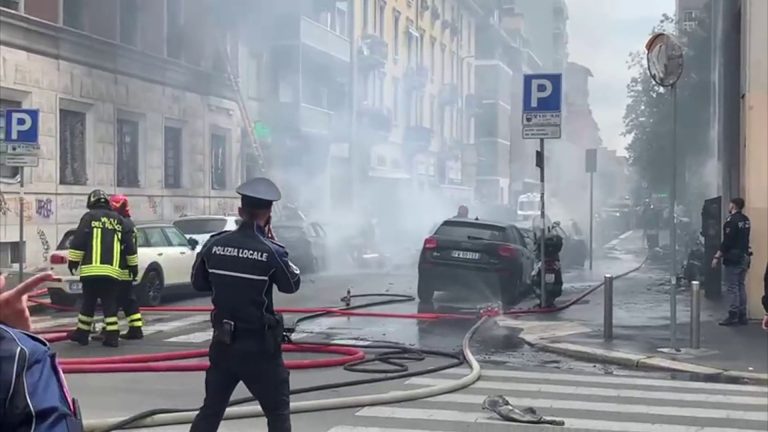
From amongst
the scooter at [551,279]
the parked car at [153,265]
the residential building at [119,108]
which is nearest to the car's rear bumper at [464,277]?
the scooter at [551,279]

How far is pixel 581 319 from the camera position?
1284 centimetres

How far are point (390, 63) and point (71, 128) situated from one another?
56.4 feet

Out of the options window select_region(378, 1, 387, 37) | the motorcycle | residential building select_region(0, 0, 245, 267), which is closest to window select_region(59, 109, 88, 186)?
residential building select_region(0, 0, 245, 267)

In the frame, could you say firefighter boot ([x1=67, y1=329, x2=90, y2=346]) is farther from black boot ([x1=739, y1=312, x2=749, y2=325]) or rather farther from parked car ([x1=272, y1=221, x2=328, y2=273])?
parked car ([x1=272, y1=221, x2=328, y2=273])

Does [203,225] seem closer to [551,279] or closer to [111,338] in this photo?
[551,279]

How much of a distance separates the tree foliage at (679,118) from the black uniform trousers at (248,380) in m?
22.1

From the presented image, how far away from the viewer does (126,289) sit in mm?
9961

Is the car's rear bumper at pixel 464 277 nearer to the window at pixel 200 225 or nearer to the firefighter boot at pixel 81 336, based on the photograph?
the window at pixel 200 225

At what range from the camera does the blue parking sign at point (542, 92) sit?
42.0 ft

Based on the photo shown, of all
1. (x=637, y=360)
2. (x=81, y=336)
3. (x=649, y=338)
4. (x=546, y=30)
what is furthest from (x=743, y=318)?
(x=546, y=30)

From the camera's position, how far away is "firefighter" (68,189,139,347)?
371 inches

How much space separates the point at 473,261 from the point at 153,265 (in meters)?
4.85

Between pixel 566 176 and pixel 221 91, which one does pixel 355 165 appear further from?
pixel 566 176

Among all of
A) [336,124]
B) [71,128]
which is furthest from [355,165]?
[71,128]
